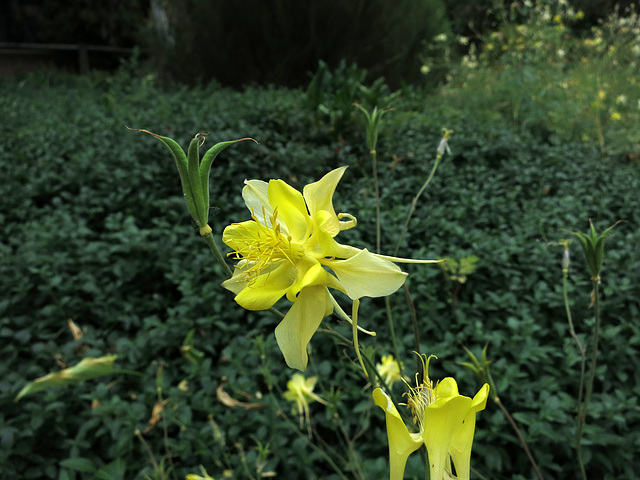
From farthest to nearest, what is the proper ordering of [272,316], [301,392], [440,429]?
[272,316] → [301,392] → [440,429]

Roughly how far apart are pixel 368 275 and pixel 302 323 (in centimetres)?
10

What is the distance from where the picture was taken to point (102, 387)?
166cm

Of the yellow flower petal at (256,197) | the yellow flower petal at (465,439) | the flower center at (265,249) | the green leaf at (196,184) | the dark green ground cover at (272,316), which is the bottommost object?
the dark green ground cover at (272,316)

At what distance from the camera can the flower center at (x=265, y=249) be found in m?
0.60

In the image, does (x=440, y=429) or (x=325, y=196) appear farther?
(x=325, y=196)

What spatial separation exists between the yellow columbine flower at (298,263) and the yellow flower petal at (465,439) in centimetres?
14

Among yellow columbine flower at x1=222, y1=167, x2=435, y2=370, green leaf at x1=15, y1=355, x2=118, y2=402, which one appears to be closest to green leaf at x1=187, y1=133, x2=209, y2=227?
yellow columbine flower at x1=222, y1=167, x2=435, y2=370

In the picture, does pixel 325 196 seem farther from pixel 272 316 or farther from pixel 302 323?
pixel 272 316

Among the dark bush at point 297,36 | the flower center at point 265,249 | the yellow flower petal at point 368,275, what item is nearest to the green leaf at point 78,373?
the flower center at point 265,249

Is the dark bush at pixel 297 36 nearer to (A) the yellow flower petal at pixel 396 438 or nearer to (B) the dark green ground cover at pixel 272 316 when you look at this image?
(B) the dark green ground cover at pixel 272 316

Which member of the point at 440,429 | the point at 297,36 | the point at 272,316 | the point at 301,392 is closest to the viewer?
the point at 440,429

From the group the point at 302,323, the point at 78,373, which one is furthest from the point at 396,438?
the point at 78,373

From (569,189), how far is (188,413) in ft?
8.29

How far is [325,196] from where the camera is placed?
62cm
